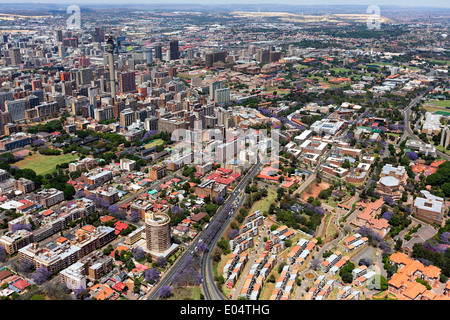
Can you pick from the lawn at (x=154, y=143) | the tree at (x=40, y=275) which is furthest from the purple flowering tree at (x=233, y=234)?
the lawn at (x=154, y=143)

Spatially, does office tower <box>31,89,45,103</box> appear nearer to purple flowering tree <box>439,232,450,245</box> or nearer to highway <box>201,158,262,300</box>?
highway <box>201,158,262,300</box>

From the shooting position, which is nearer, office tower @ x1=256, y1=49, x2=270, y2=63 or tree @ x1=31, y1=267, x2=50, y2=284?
tree @ x1=31, y1=267, x2=50, y2=284

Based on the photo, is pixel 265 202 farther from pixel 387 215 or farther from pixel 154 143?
pixel 154 143

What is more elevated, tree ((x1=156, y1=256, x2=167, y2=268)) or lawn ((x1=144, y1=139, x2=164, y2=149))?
lawn ((x1=144, y1=139, x2=164, y2=149))

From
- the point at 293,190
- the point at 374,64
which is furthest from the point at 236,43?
A: the point at 293,190

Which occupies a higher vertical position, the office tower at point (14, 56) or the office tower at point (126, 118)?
the office tower at point (14, 56)

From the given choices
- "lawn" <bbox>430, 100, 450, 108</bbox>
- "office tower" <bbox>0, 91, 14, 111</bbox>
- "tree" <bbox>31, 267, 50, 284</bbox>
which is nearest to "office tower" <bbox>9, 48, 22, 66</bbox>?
"office tower" <bbox>0, 91, 14, 111</bbox>

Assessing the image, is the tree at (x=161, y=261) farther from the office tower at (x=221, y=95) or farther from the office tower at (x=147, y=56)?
the office tower at (x=147, y=56)
